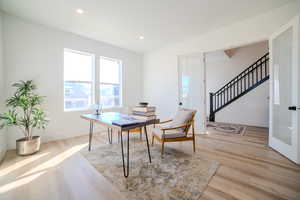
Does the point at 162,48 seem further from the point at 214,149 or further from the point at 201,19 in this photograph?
the point at 214,149

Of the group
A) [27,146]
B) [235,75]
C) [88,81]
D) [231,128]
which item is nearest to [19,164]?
[27,146]

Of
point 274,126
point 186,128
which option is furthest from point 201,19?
point 274,126

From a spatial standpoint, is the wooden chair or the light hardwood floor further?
the wooden chair

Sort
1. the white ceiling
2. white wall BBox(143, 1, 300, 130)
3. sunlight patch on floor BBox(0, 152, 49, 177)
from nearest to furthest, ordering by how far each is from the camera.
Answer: sunlight patch on floor BBox(0, 152, 49, 177), the white ceiling, white wall BBox(143, 1, 300, 130)

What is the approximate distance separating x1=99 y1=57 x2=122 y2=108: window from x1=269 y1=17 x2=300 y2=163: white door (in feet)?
13.6

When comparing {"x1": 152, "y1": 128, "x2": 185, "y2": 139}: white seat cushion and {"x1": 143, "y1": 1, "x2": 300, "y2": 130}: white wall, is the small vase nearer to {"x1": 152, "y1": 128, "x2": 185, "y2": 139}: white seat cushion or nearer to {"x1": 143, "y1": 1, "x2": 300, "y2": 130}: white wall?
{"x1": 152, "y1": 128, "x2": 185, "y2": 139}: white seat cushion

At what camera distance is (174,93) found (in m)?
4.16

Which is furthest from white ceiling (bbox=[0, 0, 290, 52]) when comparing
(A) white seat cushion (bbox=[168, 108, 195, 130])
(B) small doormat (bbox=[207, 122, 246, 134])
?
(B) small doormat (bbox=[207, 122, 246, 134])

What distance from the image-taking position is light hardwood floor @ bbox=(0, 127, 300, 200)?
4.72 feet

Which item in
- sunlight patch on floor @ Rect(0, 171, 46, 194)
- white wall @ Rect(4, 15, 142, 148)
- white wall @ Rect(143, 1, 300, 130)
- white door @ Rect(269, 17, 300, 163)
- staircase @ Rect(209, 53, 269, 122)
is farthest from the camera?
staircase @ Rect(209, 53, 269, 122)

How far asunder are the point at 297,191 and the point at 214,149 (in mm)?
1279

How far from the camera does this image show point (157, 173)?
183 cm

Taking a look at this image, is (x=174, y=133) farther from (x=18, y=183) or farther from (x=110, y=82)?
(x=110, y=82)

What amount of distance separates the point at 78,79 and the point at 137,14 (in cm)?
233
